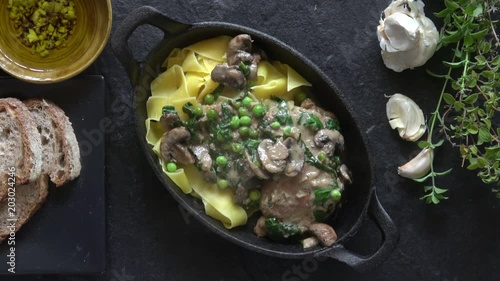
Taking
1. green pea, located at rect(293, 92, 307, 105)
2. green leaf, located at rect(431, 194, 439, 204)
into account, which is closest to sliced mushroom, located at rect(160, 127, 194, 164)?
green pea, located at rect(293, 92, 307, 105)

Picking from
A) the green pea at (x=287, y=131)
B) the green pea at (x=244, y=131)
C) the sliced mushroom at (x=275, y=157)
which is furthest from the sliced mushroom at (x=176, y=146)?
the green pea at (x=287, y=131)

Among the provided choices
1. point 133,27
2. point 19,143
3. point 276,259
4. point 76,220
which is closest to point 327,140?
point 276,259

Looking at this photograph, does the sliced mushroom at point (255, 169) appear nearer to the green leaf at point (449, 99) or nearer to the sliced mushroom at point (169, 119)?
the sliced mushroom at point (169, 119)

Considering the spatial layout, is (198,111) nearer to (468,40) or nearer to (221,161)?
(221,161)

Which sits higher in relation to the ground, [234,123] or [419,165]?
[234,123]

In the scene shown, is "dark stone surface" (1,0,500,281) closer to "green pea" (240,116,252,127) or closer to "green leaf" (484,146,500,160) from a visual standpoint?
"green leaf" (484,146,500,160)

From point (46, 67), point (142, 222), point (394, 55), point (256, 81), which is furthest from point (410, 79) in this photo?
point (46, 67)

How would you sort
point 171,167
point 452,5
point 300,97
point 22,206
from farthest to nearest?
1. point 22,206
2. point 300,97
3. point 171,167
4. point 452,5

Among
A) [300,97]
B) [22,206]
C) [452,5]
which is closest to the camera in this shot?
[452,5]
